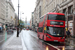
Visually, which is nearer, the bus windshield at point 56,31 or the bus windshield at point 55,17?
the bus windshield at point 56,31

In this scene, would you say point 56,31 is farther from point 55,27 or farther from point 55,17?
point 55,17

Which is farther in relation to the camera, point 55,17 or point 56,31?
point 55,17

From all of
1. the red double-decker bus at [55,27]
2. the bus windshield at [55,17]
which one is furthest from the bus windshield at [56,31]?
the bus windshield at [55,17]

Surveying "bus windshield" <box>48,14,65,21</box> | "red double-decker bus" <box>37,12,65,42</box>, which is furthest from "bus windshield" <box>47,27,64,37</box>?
"bus windshield" <box>48,14,65,21</box>

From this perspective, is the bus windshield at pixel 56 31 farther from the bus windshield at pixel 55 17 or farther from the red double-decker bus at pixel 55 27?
the bus windshield at pixel 55 17

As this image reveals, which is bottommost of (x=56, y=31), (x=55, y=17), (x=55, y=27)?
(x=56, y=31)

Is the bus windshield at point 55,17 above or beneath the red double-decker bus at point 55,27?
above

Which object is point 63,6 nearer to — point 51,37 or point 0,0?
point 51,37

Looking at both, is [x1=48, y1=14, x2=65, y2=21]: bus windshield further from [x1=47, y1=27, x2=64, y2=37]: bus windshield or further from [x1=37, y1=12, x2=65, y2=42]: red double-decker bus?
[x1=47, y1=27, x2=64, y2=37]: bus windshield

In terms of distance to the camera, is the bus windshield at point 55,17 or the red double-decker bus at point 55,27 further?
the bus windshield at point 55,17

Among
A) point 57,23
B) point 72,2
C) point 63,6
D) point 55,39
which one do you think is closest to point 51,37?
point 55,39

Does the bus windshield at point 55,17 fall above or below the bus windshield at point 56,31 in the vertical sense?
above

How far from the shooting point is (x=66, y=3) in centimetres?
3344

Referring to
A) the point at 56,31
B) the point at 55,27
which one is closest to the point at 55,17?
the point at 55,27
